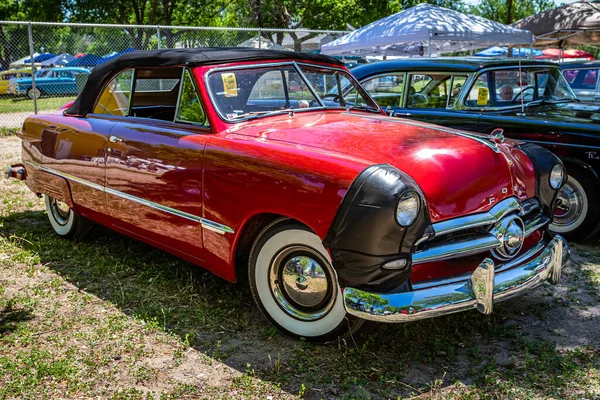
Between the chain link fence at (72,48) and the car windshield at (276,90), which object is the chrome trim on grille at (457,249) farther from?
the chain link fence at (72,48)

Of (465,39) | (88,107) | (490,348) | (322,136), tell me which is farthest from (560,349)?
(465,39)

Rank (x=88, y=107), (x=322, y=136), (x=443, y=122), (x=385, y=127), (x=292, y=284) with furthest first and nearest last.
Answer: (x=443, y=122), (x=88, y=107), (x=385, y=127), (x=322, y=136), (x=292, y=284)

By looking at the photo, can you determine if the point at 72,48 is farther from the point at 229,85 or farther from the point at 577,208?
the point at 577,208

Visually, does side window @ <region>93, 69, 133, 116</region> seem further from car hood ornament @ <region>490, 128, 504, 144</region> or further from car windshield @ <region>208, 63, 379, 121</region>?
car hood ornament @ <region>490, 128, 504, 144</region>

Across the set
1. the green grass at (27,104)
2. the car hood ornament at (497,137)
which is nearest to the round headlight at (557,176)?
the car hood ornament at (497,137)

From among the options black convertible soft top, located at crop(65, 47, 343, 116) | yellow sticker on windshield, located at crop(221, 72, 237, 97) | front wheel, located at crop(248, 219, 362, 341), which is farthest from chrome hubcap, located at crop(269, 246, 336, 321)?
black convertible soft top, located at crop(65, 47, 343, 116)

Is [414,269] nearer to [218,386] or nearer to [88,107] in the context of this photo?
[218,386]

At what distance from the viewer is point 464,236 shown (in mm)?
3104

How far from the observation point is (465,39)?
12.2 meters

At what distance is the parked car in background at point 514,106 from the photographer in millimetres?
5242

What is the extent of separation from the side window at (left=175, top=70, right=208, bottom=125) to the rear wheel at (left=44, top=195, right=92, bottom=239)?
5.56ft

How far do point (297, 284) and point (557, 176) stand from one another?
1.85 m

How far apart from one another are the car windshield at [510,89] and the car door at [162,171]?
3.08 meters

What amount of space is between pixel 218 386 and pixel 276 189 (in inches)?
41.2
